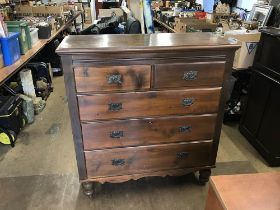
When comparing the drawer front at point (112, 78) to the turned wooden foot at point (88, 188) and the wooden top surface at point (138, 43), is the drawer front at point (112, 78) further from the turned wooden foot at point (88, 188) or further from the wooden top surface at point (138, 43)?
the turned wooden foot at point (88, 188)

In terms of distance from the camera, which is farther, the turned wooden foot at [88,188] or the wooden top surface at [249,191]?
the turned wooden foot at [88,188]

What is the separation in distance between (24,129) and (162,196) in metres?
1.65

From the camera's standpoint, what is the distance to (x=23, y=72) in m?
2.82

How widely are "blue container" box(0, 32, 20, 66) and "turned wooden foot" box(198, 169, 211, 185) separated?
203 cm

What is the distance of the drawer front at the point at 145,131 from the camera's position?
1.50 m

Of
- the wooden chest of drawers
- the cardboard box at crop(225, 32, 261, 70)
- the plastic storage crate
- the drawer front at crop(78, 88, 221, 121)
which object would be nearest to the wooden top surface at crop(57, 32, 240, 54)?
the wooden chest of drawers

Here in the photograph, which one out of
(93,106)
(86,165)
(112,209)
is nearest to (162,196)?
(112,209)

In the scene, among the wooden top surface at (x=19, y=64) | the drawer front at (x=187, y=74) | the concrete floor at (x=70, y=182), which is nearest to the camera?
the drawer front at (x=187, y=74)

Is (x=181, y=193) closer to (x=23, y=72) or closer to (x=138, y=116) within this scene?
(x=138, y=116)

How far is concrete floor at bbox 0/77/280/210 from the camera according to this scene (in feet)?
5.64

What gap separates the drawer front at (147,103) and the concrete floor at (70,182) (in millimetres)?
655

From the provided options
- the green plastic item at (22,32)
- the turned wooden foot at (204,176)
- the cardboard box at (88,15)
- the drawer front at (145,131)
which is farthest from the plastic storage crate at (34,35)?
the cardboard box at (88,15)

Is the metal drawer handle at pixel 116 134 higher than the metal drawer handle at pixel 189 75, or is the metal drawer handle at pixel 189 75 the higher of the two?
the metal drawer handle at pixel 189 75

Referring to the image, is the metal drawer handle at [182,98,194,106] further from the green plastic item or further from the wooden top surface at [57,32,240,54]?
the green plastic item
